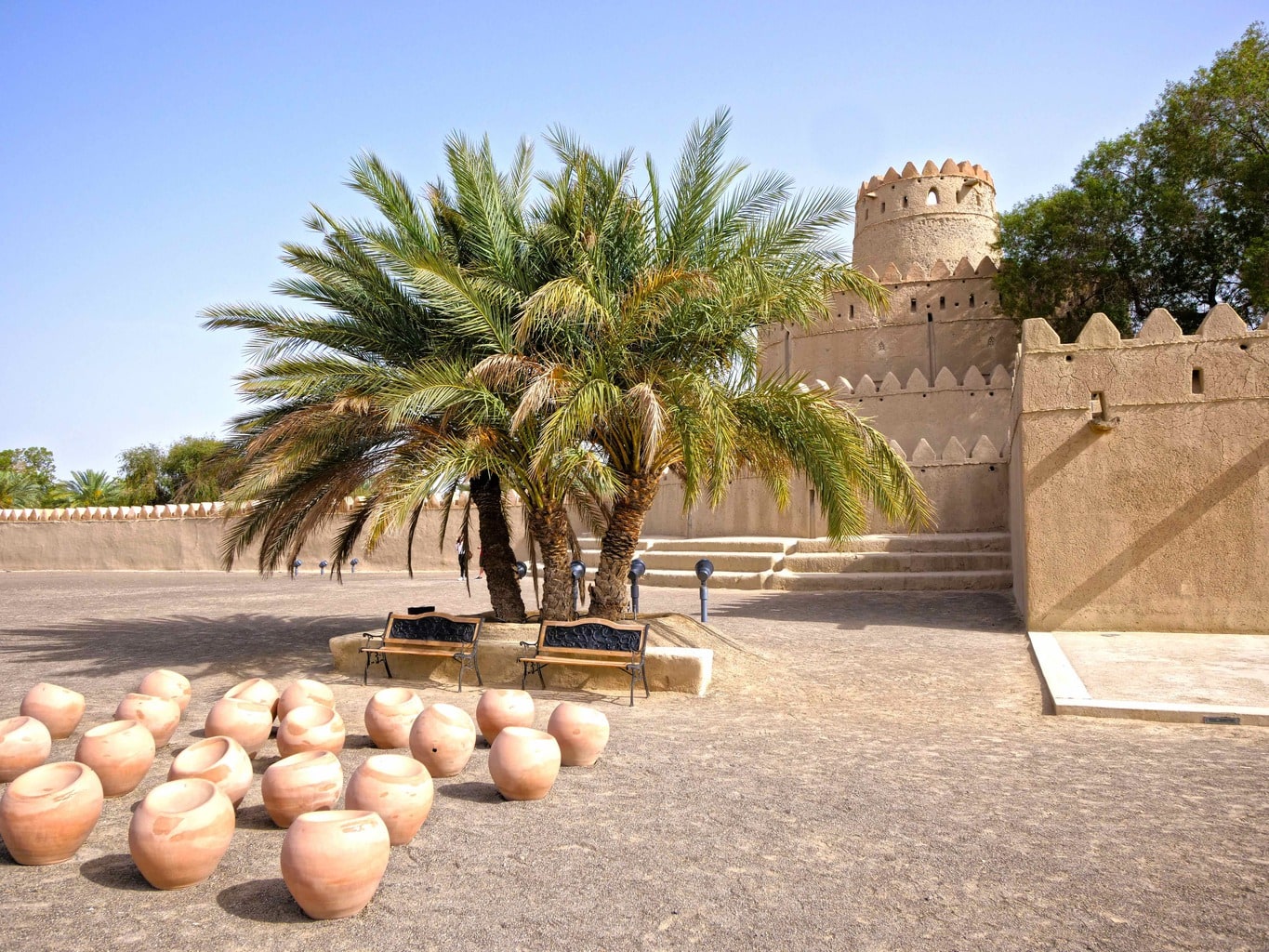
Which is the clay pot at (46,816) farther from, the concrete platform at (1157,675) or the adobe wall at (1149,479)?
the adobe wall at (1149,479)

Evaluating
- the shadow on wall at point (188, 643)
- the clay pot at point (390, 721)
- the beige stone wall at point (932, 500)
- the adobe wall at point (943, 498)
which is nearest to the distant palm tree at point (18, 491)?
the shadow on wall at point (188, 643)

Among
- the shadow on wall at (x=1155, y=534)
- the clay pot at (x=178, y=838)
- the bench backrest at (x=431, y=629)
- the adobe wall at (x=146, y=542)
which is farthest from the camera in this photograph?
the adobe wall at (x=146, y=542)

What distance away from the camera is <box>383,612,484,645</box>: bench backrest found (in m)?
9.06

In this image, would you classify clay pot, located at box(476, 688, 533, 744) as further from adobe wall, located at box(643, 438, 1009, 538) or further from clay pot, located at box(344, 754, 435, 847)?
adobe wall, located at box(643, 438, 1009, 538)

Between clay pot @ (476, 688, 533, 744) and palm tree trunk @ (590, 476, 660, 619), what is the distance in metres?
3.25

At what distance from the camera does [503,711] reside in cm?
625

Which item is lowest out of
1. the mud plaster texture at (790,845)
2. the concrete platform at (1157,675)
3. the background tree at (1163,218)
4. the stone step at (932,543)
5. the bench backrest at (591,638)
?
the mud plaster texture at (790,845)

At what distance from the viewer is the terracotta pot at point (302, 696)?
21.2 ft

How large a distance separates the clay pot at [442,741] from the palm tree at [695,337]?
3.14 metres

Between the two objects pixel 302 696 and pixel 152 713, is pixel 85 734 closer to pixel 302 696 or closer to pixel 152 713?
pixel 152 713

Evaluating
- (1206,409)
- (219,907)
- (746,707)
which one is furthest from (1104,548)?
(219,907)

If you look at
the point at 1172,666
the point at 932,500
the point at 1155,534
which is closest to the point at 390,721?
the point at 1172,666

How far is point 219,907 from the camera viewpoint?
3793 millimetres

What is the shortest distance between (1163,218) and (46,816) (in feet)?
93.2
